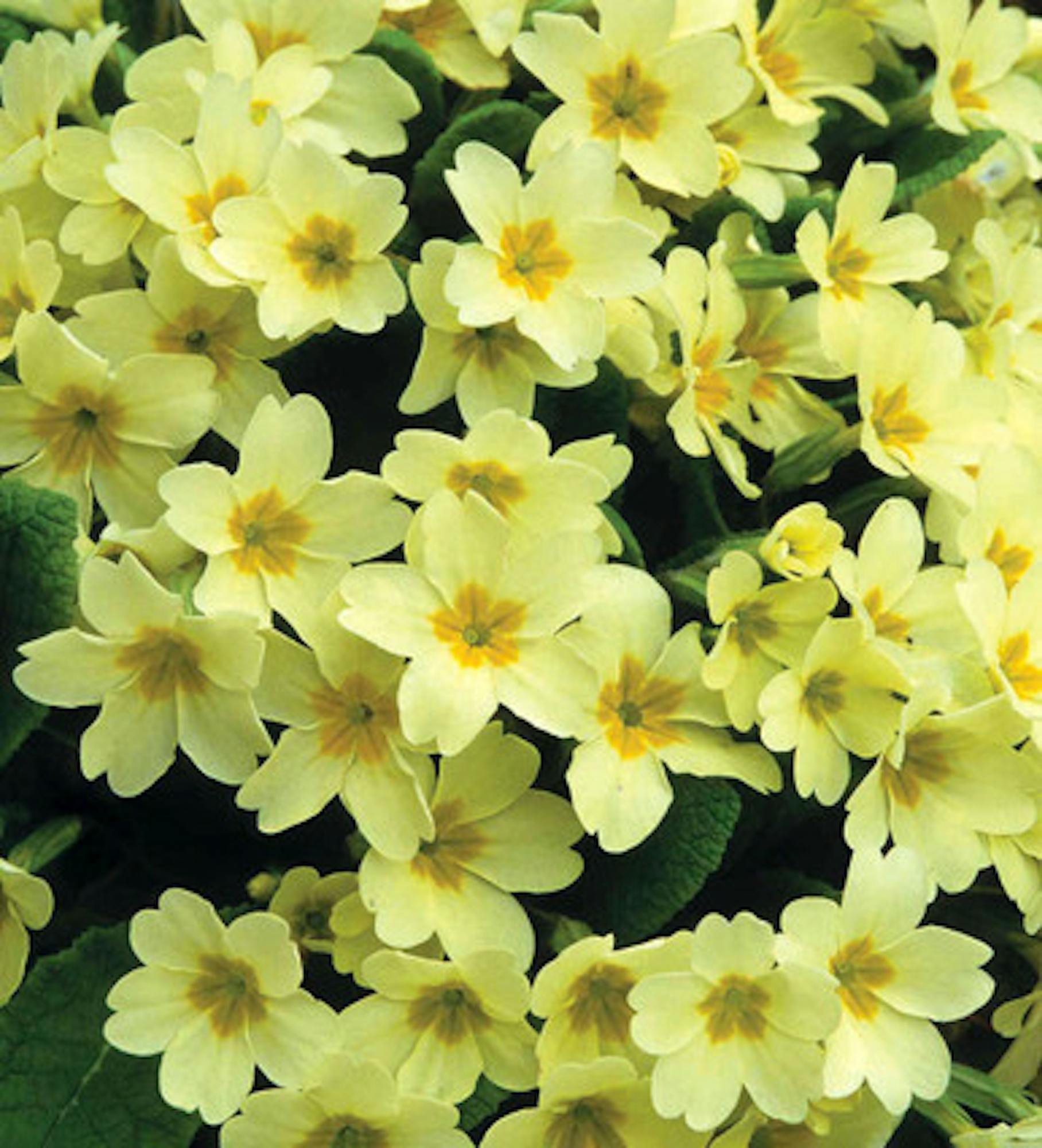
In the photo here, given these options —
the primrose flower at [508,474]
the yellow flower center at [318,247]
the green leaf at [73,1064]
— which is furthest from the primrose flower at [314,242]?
the green leaf at [73,1064]

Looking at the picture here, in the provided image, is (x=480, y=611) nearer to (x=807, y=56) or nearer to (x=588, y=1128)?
(x=588, y=1128)

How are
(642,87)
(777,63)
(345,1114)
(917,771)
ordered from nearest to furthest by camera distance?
(345,1114) < (917,771) < (642,87) < (777,63)

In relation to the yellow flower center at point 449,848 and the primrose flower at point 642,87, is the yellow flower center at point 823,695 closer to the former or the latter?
→ the yellow flower center at point 449,848

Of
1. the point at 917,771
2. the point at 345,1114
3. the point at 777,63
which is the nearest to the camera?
the point at 345,1114

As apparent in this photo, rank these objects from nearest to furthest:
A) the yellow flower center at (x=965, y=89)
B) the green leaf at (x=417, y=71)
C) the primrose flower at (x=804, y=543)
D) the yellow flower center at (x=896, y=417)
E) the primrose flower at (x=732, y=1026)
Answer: the primrose flower at (x=732, y=1026)
the primrose flower at (x=804, y=543)
the yellow flower center at (x=896, y=417)
the green leaf at (x=417, y=71)
the yellow flower center at (x=965, y=89)

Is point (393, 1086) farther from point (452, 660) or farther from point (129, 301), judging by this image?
point (129, 301)

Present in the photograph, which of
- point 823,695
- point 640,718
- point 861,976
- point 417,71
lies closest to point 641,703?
point 640,718
